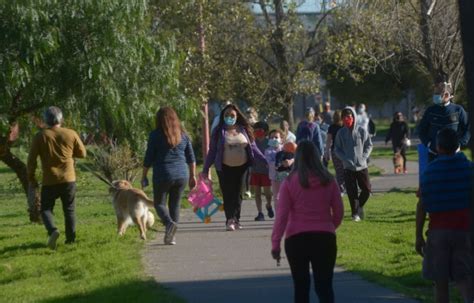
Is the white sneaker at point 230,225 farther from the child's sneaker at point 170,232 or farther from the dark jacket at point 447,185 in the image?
the dark jacket at point 447,185

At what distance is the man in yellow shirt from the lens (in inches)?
555

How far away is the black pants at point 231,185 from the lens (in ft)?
51.7

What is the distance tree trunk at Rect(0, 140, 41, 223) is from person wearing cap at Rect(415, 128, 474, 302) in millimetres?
9762

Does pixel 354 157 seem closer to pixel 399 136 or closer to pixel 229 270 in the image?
pixel 229 270

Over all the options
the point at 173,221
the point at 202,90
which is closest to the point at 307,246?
the point at 173,221

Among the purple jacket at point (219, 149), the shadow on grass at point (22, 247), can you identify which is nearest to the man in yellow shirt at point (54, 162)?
the shadow on grass at point (22, 247)

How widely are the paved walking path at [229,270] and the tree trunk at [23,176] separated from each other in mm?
2398

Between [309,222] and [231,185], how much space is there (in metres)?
7.25

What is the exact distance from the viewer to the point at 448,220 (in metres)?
8.63

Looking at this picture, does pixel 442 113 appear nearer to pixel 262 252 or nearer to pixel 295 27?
pixel 262 252

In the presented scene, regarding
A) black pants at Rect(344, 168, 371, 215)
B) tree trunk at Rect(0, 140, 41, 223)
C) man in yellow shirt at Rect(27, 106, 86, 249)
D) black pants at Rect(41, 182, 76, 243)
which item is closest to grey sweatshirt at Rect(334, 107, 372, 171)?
black pants at Rect(344, 168, 371, 215)

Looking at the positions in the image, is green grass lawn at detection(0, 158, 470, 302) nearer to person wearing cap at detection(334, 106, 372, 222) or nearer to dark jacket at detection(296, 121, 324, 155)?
person wearing cap at detection(334, 106, 372, 222)

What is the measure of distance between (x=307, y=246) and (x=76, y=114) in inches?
357

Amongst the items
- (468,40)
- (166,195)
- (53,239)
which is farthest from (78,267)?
(468,40)
